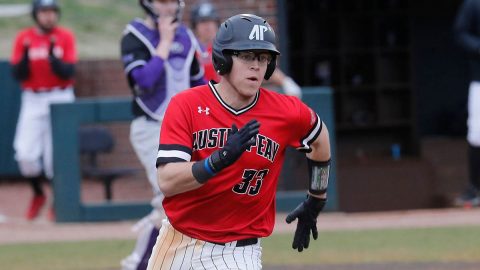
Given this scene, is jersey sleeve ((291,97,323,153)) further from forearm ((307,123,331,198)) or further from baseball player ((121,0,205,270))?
baseball player ((121,0,205,270))

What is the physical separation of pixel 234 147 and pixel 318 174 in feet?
2.95

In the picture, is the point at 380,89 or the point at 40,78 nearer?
the point at 40,78

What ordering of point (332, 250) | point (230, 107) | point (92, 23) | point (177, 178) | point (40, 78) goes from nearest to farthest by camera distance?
1. point (177, 178)
2. point (230, 107)
3. point (332, 250)
4. point (40, 78)
5. point (92, 23)

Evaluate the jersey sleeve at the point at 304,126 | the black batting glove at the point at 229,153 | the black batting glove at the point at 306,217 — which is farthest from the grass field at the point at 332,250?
the black batting glove at the point at 229,153

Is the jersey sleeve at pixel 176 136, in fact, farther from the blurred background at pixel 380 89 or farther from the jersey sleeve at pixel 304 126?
the blurred background at pixel 380 89

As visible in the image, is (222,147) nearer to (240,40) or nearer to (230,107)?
(230,107)

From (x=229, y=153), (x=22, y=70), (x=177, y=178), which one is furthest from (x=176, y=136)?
(x=22, y=70)

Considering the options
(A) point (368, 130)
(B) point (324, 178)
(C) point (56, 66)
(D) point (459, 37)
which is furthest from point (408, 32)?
(B) point (324, 178)

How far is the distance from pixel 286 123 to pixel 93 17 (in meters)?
18.2

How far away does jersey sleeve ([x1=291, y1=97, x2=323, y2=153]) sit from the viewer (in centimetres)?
488

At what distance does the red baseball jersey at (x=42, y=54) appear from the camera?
426 inches

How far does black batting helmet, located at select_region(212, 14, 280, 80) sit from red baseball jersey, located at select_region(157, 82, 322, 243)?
16 centimetres

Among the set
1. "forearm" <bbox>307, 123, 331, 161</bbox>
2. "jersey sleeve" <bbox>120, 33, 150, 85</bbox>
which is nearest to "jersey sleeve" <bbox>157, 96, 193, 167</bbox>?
"forearm" <bbox>307, 123, 331, 161</bbox>

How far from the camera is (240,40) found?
465 cm
